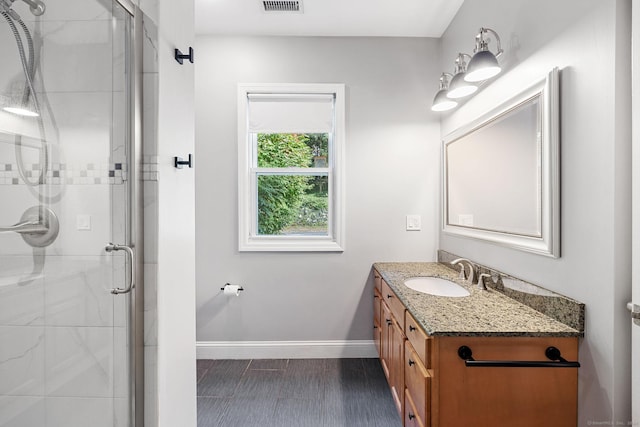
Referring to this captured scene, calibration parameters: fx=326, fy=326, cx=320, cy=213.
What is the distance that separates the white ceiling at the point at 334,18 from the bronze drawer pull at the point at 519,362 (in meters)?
2.23

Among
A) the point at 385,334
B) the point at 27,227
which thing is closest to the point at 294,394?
the point at 385,334

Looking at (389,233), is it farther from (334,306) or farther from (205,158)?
(205,158)

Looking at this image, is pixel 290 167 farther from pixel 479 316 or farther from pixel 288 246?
pixel 479 316

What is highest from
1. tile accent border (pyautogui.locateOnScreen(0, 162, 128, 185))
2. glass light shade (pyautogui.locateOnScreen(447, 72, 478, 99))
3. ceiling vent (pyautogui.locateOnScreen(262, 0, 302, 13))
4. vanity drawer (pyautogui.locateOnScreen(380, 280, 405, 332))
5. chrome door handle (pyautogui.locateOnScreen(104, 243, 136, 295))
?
ceiling vent (pyautogui.locateOnScreen(262, 0, 302, 13))

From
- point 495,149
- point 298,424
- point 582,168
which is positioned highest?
point 495,149

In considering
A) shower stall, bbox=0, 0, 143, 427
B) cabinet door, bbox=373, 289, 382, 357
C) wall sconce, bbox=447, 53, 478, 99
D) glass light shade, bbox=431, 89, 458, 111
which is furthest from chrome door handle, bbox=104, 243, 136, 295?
glass light shade, bbox=431, 89, 458, 111

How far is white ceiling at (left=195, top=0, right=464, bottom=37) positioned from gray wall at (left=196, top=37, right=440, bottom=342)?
0.26 feet

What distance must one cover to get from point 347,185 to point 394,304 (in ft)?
3.63

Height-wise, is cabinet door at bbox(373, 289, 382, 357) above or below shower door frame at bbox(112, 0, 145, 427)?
below

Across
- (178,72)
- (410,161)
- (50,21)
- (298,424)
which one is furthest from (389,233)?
(50,21)

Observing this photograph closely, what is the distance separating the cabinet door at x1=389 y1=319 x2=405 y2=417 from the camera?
1.64 m

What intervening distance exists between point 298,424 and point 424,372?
3.34 feet

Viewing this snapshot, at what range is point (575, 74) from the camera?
4.05 feet

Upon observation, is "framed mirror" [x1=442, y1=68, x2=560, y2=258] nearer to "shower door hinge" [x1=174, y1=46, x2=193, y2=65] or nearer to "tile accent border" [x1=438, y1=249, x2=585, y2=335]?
"tile accent border" [x1=438, y1=249, x2=585, y2=335]
